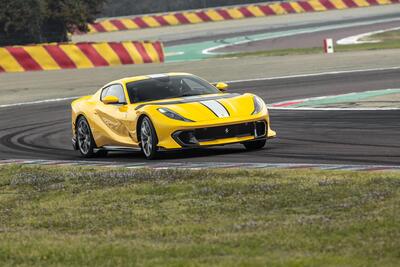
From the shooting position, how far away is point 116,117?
15.9m

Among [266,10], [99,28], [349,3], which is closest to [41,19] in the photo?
[99,28]

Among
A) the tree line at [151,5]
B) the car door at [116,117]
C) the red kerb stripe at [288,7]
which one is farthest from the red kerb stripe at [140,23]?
the car door at [116,117]

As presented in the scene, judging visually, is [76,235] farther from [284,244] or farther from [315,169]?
[315,169]

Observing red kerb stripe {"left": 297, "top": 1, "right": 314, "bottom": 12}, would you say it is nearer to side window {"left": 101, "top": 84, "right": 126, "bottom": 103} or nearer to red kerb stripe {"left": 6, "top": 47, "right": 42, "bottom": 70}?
red kerb stripe {"left": 6, "top": 47, "right": 42, "bottom": 70}

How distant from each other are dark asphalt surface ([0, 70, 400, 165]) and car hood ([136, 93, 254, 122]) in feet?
1.71

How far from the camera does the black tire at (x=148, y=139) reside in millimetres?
14773

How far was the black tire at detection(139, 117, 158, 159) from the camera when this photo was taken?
14773mm

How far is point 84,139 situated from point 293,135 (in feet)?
9.83

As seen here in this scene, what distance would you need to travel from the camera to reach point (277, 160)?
13.5 metres

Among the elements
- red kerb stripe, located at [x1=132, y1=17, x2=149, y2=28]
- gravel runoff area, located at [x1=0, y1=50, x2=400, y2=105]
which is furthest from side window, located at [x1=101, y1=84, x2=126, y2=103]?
red kerb stripe, located at [x1=132, y1=17, x2=149, y2=28]

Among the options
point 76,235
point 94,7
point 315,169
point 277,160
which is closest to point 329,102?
point 277,160

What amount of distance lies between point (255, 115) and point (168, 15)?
38002 mm

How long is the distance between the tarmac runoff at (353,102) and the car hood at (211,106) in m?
4.62

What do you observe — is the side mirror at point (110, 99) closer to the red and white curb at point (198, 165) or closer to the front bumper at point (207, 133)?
the red and white curb at point (198, 165)
